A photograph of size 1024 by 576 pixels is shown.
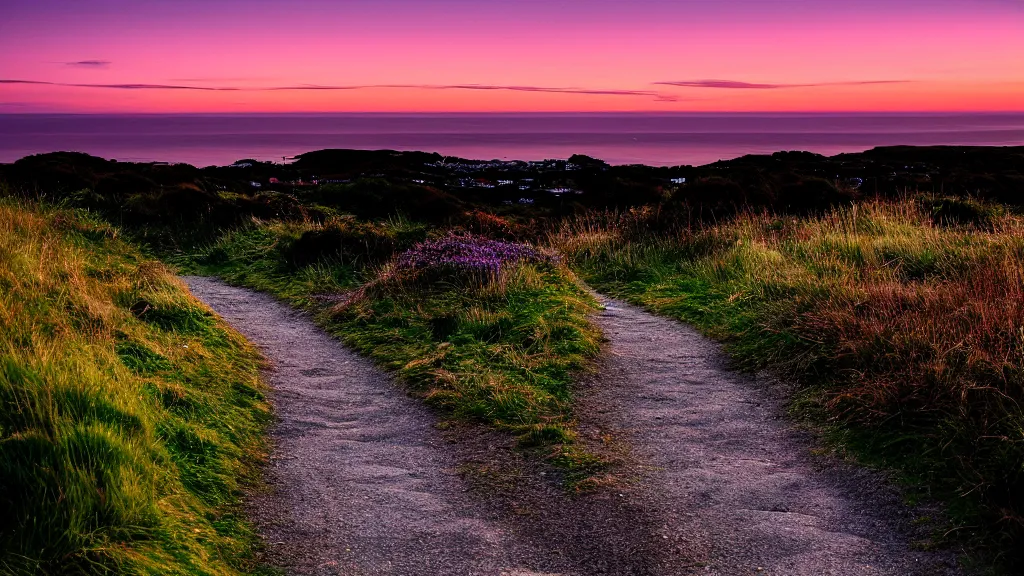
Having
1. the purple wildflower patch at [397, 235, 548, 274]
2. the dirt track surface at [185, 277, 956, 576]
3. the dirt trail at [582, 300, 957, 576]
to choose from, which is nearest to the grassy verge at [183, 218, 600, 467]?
the purple wildflower patch at [397, 235, 548, 274]

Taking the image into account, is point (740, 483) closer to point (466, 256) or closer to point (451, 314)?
point (451, 314)

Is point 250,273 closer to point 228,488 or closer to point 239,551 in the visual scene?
point 228,488

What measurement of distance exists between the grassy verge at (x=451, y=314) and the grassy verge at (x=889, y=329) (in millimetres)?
1951

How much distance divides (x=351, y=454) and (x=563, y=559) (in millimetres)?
2243

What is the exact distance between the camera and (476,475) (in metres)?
5.89

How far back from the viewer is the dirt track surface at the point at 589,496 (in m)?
4.63

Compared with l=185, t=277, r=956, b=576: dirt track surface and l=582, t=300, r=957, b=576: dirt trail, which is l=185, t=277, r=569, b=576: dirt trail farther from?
l=582, t=300, r=957, b=576: dirt trail

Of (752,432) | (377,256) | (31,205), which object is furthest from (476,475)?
(31,205)

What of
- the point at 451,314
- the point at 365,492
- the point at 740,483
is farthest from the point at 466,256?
the point at 740,483

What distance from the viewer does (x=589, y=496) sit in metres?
5.50

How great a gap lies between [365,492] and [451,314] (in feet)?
15.0

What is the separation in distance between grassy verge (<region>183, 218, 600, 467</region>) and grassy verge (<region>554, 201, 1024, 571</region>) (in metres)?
1.95

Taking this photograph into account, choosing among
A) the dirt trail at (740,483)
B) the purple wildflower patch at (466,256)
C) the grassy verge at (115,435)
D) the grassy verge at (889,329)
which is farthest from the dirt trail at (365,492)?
the purple wildflower patch at (466,256)

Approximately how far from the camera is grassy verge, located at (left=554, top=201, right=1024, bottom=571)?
5.27m
